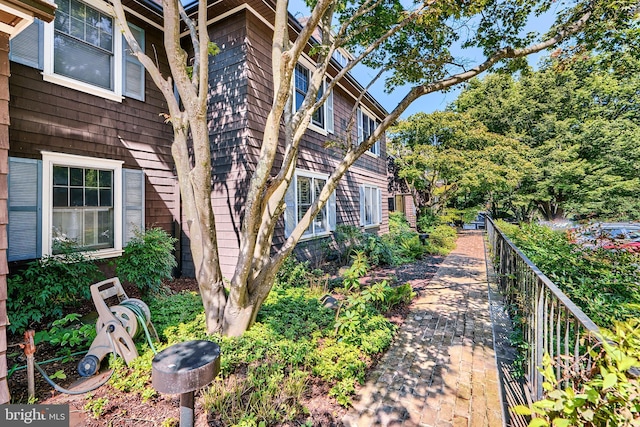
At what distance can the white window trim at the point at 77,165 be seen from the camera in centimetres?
461

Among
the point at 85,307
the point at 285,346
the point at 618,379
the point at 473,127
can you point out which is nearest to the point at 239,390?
the point at 285,346

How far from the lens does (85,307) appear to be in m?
4.80

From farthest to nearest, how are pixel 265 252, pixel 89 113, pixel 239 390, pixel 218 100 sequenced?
pixel 218 100 < pixel 89 113 < pixel 265 252 < pixel 239 390

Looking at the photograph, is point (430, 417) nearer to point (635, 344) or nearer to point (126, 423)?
point (635, 344)

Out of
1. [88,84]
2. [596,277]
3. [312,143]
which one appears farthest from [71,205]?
[596,277]

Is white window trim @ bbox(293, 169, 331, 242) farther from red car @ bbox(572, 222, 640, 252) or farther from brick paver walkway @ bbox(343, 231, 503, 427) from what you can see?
red car @ bbox(572, 222, 640, 252)

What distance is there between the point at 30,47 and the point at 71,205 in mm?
2504

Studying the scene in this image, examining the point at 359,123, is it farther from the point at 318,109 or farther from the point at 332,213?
the point at 332,213

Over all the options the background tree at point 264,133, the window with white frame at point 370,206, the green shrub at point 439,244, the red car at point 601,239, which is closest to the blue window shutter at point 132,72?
the background tree at point 264,133

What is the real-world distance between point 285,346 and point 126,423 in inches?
60.0

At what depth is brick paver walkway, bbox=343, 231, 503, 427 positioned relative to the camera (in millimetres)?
2510

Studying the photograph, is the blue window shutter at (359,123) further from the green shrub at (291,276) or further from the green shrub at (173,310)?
the green shrub at (173,310)

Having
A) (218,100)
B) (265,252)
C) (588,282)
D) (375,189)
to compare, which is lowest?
(588,282)

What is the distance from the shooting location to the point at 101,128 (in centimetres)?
539
